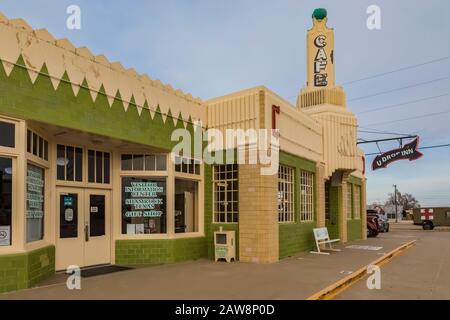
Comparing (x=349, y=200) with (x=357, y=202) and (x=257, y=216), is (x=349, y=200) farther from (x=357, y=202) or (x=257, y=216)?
(x=257, y=216)

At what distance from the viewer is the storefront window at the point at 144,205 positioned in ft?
37.3

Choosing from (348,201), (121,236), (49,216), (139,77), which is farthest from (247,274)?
(348,201)

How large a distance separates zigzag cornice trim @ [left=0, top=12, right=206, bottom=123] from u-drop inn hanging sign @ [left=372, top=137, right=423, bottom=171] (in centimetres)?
1766

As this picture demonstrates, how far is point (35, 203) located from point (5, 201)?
1.01 metres

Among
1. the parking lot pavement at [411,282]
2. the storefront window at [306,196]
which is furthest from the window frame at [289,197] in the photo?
the parking lot pavement at [411,282]

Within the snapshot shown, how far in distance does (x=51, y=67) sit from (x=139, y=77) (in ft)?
8.36

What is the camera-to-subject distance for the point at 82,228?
406 inches

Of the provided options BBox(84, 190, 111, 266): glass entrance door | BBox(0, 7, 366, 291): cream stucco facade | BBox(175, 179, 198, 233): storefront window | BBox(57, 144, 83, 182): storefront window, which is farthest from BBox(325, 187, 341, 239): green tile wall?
BBox(57, 144, 83, 182): storefront window

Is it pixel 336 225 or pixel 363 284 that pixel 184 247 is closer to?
pixel 363 284

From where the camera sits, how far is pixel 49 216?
9.43 metres

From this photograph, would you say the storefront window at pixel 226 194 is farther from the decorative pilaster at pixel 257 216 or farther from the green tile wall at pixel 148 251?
the green tile wall at pixel 148 251

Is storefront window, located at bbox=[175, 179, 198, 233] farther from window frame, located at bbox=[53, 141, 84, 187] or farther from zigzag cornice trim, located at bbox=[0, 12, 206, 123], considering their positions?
window frame, located at bbox=[53, 141, 84, 187]

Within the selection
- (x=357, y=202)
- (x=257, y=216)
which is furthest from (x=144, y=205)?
(x=357, y=202)

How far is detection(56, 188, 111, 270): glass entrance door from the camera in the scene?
9.84m
